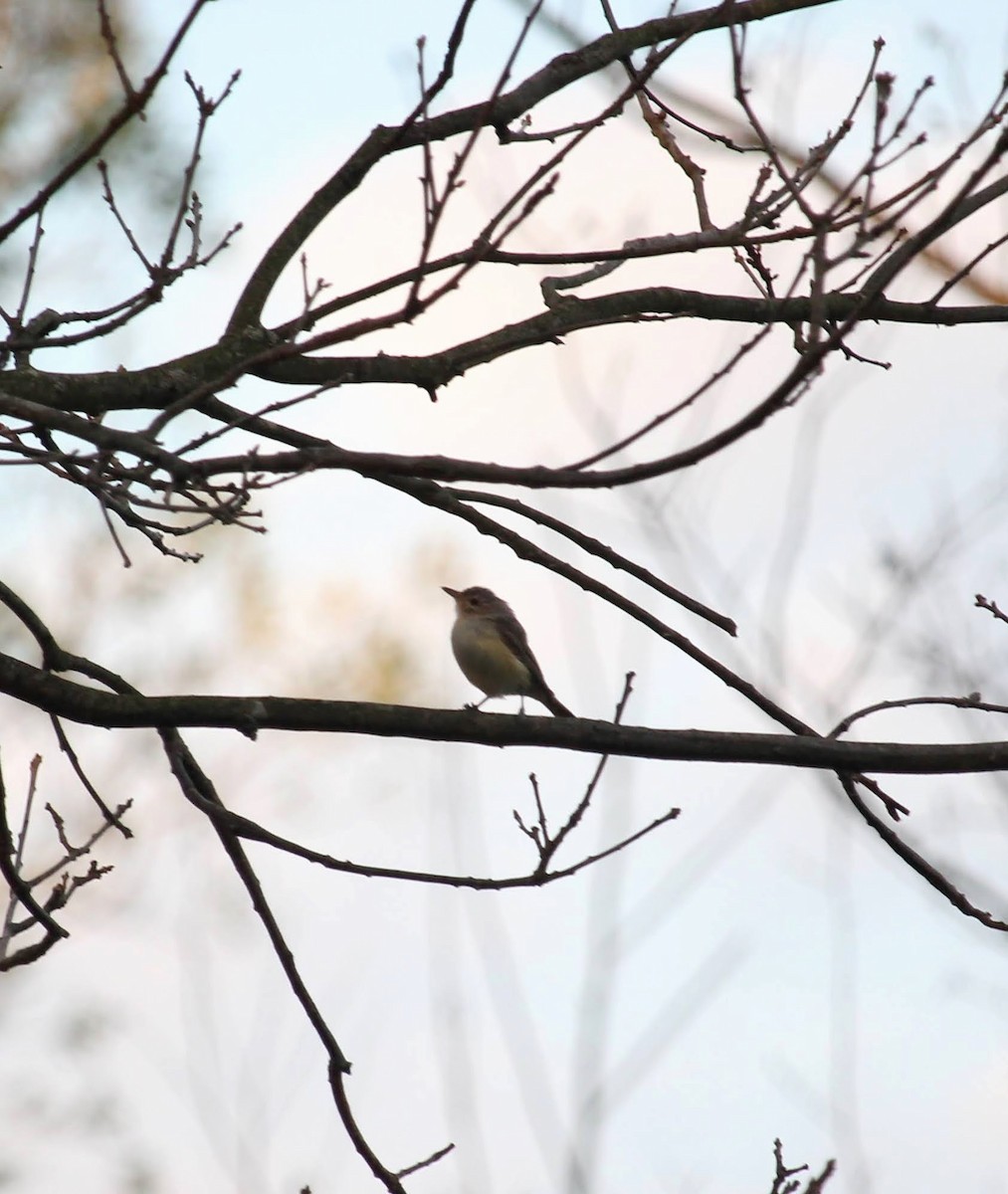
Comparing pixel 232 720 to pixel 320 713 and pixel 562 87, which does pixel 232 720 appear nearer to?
pixel 320 713

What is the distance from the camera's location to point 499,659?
267 inches

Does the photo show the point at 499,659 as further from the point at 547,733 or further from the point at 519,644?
the point at 547,733

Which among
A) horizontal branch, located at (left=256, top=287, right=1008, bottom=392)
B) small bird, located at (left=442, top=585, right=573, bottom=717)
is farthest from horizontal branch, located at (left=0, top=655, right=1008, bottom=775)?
small bird, located at (left=442, top=585, right=573, bottom=717)

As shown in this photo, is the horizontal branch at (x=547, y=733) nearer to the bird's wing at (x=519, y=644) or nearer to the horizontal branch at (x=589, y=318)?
the horizontal branch at (x=589, y=318)

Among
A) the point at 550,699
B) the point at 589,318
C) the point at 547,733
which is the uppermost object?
the point at 550,699

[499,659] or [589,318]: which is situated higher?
[499,659]

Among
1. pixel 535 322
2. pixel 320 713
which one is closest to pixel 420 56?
pixel 535 322

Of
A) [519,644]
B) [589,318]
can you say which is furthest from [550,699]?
[589,318]

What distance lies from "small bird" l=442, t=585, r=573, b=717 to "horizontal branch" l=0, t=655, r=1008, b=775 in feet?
11.5

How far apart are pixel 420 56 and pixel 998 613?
2.05 metres

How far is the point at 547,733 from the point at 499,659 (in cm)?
357

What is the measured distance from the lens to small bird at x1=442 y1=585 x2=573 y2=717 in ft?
22.3

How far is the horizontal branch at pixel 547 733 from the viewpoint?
10.2 feet

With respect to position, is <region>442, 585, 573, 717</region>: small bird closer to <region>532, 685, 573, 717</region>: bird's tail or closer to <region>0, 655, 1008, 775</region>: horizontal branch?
<region>532, 685, 573, 717</region>: bird's tail
